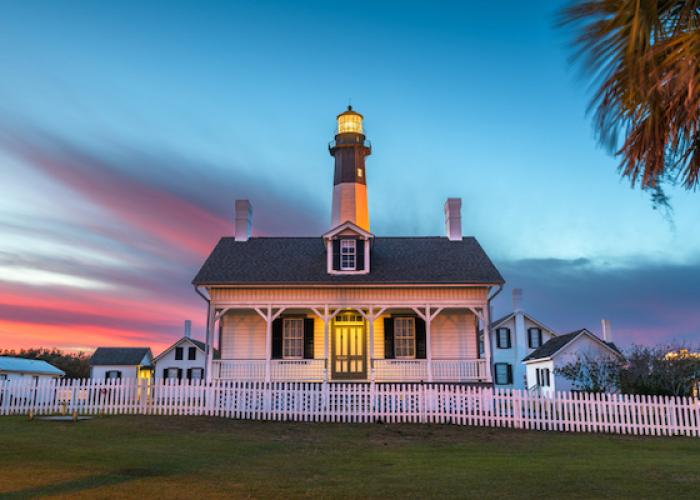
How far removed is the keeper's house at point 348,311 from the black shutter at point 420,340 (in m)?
0.04

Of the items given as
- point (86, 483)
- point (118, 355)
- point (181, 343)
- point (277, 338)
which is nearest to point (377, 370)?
point (277, 338)

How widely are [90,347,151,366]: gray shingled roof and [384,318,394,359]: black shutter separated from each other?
39.5 metres

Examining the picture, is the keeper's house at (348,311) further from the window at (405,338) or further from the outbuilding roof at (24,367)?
the outbuilding roof at (24,367)

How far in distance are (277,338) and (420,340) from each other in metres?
5.43

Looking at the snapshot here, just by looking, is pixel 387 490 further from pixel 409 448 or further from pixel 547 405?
pixel 547 405

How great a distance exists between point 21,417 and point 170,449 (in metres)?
8.15

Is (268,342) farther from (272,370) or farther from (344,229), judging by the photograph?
(344,229)

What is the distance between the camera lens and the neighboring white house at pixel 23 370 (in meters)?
47.3

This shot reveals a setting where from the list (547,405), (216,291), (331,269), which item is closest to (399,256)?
(331,269)

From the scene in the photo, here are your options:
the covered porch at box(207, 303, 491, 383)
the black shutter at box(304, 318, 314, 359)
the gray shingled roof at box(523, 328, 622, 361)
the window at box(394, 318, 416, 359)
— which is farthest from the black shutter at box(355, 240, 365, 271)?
the gray shingled roof at box(523, 328, 622, 361)

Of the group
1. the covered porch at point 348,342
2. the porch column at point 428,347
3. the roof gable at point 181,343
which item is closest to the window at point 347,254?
the covered porch at point 348,342

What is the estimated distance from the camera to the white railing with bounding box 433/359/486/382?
69.3ft

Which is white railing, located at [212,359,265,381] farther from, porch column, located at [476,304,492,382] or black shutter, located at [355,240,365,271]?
porch column, located at [476,304,492,382]

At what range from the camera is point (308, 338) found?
22.5 metres
